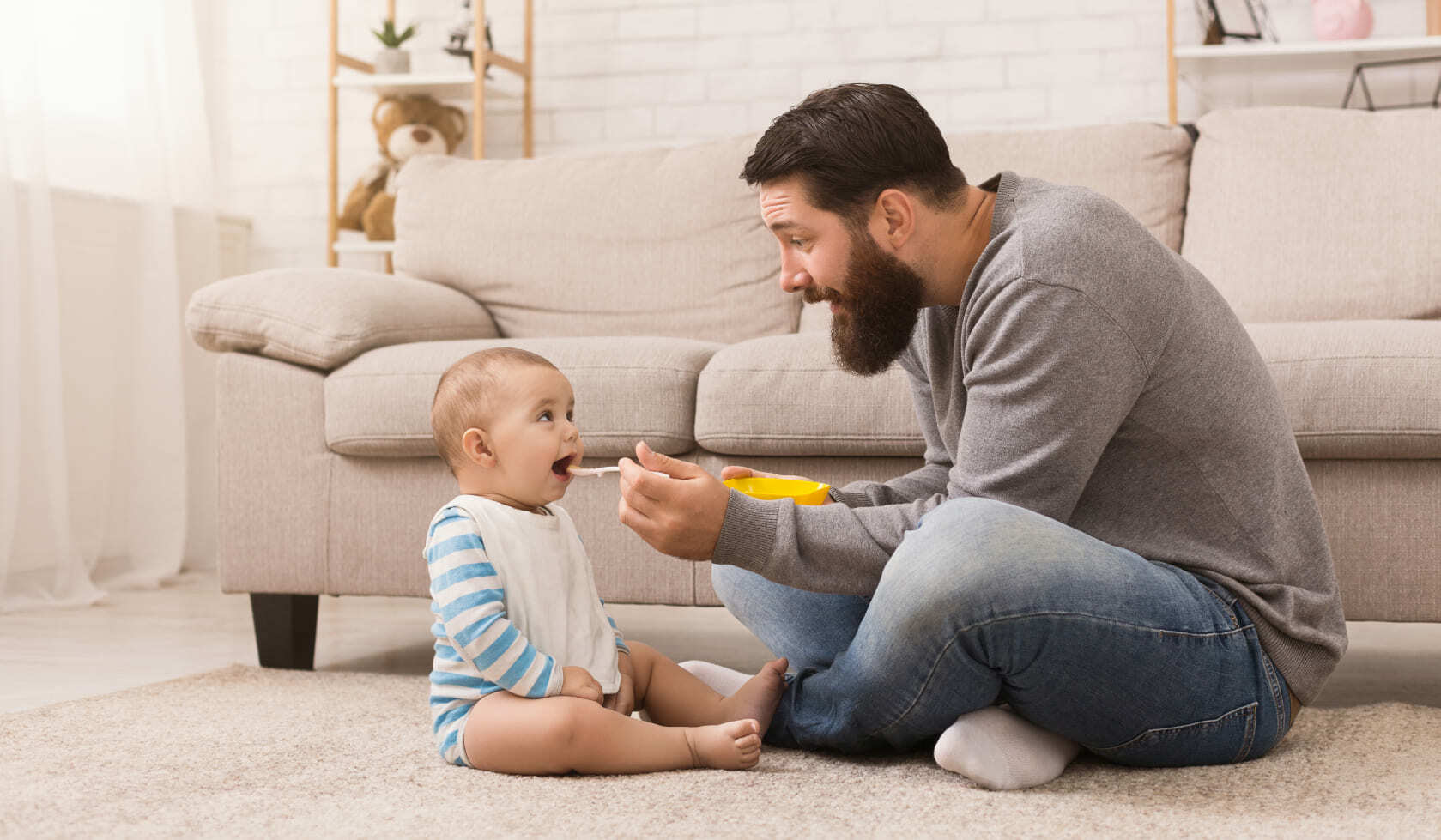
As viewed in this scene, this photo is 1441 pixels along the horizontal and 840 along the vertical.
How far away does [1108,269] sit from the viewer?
1.17m

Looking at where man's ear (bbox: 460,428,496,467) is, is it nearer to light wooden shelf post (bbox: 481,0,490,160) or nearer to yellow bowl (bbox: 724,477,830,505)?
yellow bowl (bbox: 724,477,830,505)

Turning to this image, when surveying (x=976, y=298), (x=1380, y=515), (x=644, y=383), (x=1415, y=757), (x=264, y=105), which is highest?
(x=264, y=105)

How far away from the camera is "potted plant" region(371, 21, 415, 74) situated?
11.3ft

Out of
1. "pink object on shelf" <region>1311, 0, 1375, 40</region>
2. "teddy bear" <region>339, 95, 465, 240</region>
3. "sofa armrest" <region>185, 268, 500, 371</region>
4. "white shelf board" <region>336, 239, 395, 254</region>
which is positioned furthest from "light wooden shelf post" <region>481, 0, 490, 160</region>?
"pink object on shelf" <region>1311, 0, 1375, 40</region>

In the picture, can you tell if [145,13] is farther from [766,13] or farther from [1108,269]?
[1108,269]

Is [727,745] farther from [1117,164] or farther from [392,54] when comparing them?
[392,54]

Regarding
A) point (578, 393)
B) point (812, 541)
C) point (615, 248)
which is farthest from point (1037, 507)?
point (615, 248)

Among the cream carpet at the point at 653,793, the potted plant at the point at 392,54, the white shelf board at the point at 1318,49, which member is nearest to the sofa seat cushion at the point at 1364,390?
the cream carpet at the point at 653,793

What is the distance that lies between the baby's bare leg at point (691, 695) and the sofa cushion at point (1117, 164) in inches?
39.7

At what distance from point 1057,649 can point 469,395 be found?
0.63m

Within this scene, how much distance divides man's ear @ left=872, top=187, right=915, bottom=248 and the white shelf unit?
1999 millimetres

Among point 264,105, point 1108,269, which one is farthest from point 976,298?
point 264,105

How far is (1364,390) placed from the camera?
5.21 ft

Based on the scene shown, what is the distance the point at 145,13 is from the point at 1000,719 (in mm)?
2868
